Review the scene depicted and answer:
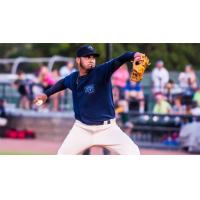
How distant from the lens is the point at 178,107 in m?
17.7

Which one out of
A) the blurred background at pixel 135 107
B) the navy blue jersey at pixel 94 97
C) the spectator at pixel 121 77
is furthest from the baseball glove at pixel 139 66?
the spectator at pixel 121 77

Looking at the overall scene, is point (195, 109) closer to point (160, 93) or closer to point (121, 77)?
point (160, 93)

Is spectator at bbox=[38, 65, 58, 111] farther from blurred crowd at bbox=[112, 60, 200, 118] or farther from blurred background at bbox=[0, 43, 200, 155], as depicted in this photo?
blurred crowd at bbox=[112, 60, 200, 118]

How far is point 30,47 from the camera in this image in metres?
28.3

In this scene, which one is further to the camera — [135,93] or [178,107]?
[135,93]

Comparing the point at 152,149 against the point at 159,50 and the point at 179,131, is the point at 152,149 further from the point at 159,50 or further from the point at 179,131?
the point at 159,50

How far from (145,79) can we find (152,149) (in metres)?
2.32

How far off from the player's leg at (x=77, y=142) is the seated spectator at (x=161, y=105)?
27.9 feet

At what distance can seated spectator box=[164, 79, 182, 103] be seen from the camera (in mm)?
17722

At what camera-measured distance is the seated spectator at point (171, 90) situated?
17.7 meters

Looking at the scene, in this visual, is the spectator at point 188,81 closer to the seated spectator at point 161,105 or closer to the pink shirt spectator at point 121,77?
the seated spectator at point 161,105

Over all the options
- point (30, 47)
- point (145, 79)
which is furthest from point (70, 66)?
point (30, 47)

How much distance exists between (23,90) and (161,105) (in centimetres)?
459

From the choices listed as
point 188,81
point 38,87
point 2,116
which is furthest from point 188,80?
point 2,116
